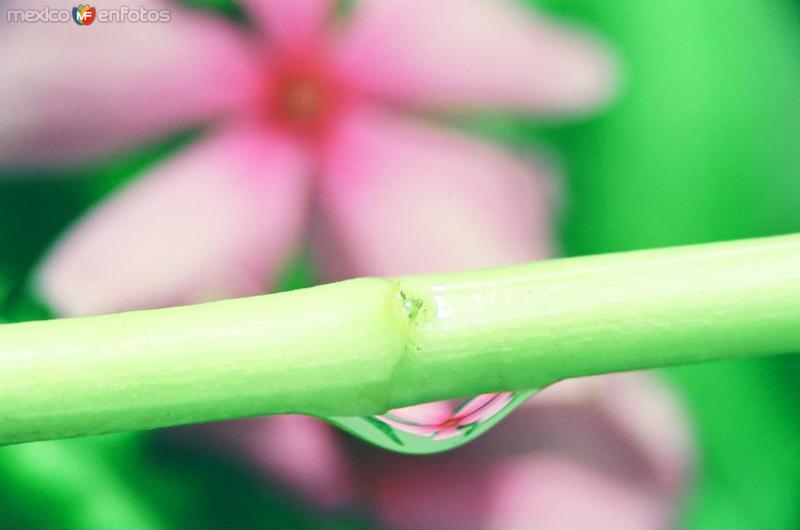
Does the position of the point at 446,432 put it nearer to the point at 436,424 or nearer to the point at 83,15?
the point at 436,424

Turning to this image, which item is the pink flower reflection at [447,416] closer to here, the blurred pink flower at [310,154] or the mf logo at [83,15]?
the blurred pink flower at [310,154]

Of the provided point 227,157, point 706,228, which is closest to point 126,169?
point 227,157

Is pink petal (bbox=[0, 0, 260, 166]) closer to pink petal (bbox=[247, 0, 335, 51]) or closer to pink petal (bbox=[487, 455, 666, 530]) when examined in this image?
pink petal (bbox=[247, 0, 335, 51])

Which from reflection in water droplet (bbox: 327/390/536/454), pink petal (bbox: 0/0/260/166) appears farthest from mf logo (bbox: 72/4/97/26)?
reflection in water droplet (bbox: 327/390/536/454)

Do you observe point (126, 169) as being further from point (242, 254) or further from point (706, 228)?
point (706, 228)

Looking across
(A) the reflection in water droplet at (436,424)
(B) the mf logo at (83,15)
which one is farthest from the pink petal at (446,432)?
(B) the mf logo at (83,15)

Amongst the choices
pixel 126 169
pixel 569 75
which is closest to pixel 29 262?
pixel 126 169
